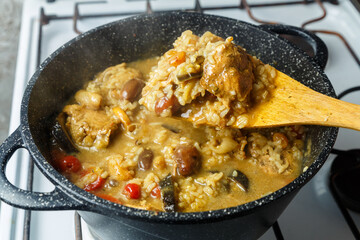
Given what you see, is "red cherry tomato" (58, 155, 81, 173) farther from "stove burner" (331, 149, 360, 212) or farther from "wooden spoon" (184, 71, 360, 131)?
"stove burner" (331, 149, 360, 212)

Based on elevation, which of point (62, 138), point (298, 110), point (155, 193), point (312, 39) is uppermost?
point (312, 39)

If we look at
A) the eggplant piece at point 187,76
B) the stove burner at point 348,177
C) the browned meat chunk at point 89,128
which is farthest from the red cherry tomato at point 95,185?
Answer: the stove burner at point 348,177

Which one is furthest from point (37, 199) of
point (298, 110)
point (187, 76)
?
point (298, 110)

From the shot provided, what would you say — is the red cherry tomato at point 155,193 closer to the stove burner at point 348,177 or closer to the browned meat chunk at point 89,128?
the browned meat chunk at point 89,128

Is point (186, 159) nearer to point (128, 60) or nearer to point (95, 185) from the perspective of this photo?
point (95, 185)

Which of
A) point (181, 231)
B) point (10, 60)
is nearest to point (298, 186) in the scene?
point (181, 231)

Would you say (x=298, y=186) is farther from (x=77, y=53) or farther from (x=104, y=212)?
(x=77, y=53)

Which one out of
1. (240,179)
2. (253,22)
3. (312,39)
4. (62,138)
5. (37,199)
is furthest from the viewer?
(253,22)

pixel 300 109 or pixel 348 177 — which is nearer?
pixel 300 109
